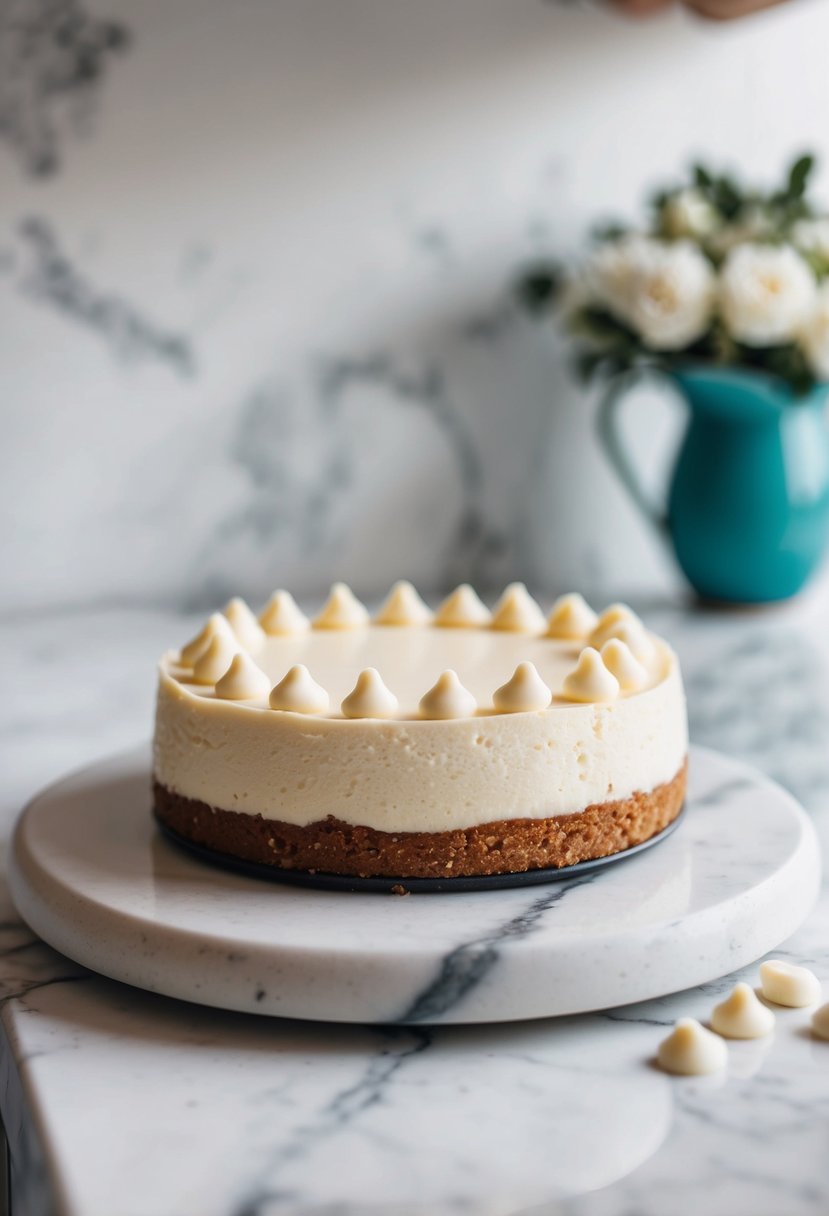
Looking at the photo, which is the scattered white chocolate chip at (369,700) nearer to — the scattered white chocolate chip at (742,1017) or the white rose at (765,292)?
the scattered white chocolate chip at (742,1017)

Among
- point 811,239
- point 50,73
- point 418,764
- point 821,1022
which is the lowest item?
point 821,1022

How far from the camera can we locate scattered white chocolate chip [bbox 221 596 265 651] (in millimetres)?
1028

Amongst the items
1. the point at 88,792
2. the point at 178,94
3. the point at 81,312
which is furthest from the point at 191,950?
the point at 178,94

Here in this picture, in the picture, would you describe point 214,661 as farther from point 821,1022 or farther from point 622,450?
point 622,450

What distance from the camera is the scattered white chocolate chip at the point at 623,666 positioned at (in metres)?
0.90

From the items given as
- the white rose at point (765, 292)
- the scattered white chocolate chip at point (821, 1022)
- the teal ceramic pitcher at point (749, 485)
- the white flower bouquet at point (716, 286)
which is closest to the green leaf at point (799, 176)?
the white flower bouquet at point (716, 286)

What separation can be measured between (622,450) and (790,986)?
3.88 feet

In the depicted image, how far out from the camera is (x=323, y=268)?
184 cm

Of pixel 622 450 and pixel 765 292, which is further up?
pixel 765 292

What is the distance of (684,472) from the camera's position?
1814 millimetres

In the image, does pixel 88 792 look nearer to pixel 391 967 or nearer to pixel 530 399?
pixel 391 967

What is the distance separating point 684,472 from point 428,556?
39 centimetres

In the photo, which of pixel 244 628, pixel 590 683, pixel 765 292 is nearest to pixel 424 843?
pixel 590 683

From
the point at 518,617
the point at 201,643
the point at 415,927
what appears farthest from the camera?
the point at 518,617
